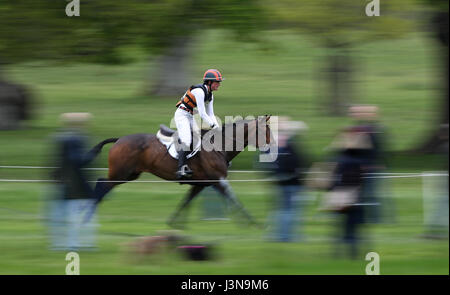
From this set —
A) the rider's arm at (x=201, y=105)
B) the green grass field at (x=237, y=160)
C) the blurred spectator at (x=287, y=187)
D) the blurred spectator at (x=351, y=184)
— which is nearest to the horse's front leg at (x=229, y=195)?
the green grass field at (x=237, y=160)

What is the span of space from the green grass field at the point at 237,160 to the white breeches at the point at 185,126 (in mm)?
1261

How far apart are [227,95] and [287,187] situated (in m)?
20.4

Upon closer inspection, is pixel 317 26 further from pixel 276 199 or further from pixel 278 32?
pixel 276 199

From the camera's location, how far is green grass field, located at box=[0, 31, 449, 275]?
34.2 feet

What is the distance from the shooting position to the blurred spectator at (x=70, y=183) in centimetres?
1109

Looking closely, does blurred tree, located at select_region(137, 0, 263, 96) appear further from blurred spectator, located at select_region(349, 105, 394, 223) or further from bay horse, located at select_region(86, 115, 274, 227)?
blurred spectator, located at select_region(349, 105, 394, 223)

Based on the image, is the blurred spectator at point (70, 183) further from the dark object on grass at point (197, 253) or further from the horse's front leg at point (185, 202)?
the horse's front leg at point (185, 202)

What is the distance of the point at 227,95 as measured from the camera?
31.8 metres

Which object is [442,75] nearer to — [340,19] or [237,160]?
[340,19]

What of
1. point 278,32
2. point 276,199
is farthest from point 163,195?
point 278,32

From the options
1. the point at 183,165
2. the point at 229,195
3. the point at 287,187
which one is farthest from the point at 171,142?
the point at 287,187

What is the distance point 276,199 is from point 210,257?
162cm

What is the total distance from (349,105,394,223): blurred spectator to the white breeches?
9.68 feet

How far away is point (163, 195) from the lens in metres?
16.2
